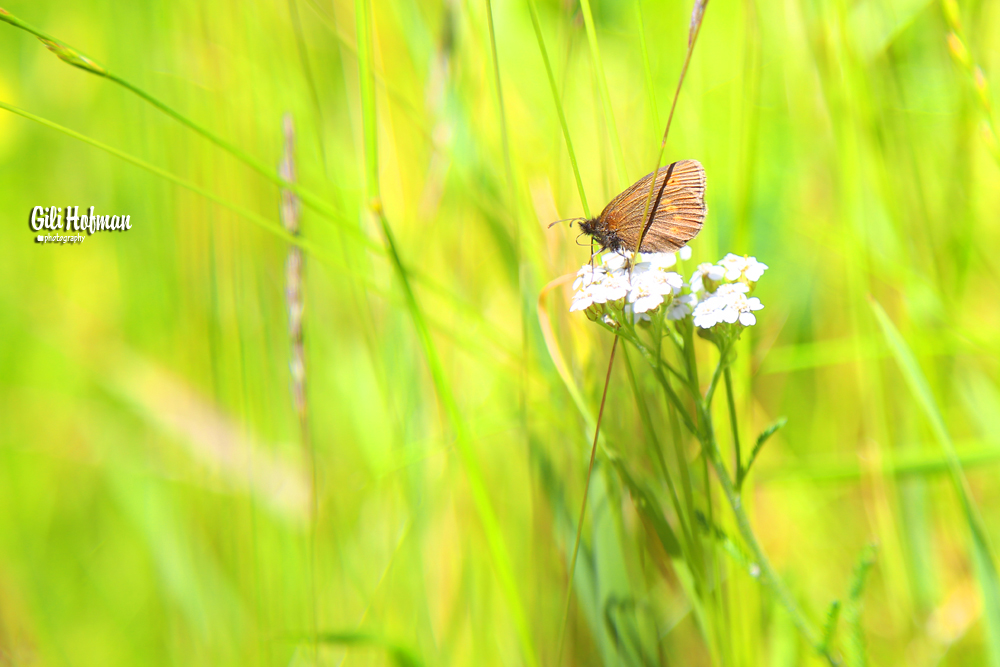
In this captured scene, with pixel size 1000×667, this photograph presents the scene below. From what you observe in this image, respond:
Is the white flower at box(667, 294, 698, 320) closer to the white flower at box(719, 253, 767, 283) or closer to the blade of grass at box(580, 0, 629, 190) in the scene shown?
the white flower at box(719, 253, 767, 283)

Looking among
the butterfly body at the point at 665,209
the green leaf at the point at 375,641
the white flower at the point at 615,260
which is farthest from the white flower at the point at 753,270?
the green leaf at the point at 375,641

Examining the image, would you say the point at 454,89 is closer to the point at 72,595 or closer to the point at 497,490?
the point at 497,490

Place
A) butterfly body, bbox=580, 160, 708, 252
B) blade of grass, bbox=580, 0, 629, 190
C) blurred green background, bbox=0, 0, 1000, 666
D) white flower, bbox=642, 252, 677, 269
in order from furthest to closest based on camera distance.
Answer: blurred green background, bbox=0, 0, 1000, 666 < white flower, bbox=642, 252, 677, 269 < butterfly body, bbox=580, 160, 708, 252 < blade of grass, bbox=580, 0, 629, 190

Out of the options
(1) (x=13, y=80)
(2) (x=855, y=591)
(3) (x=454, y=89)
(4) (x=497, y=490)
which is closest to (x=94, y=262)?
(1) (x=13, y=80)

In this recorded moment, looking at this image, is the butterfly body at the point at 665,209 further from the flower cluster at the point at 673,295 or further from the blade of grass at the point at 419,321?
the blade of grass at the point at 419,321

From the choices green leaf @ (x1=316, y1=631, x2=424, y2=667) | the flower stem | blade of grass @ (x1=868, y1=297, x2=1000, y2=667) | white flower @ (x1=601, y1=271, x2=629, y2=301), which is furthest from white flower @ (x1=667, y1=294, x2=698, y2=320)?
green leaf @ (x1=316, y1=631, x2=424, y2=667)

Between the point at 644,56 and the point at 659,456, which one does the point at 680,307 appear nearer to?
the point at 659,456
